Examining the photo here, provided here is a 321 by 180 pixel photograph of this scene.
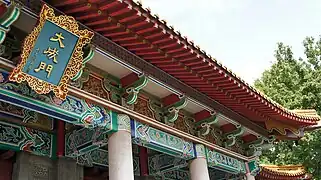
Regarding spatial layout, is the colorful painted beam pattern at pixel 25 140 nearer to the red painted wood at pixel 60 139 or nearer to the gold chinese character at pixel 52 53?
the red painted wood at pixel 60 139

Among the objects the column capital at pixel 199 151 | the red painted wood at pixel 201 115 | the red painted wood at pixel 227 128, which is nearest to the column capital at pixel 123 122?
the column capital at pixel 199 151

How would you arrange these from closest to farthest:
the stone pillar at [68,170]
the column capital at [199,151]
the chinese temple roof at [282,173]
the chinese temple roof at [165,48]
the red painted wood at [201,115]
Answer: the chinese temple roof at [165,48]
the stone pillar at [68,170]
the column capital at [199,151]
the red painted wood at [201,115]
the chinese temple roof at [282,173]

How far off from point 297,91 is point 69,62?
15112 mm

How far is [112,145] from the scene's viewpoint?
4.90m

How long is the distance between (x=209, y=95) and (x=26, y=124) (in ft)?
9.55

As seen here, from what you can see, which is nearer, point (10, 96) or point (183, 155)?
point (10, 96)

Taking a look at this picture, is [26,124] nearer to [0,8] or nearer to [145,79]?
[145,79]

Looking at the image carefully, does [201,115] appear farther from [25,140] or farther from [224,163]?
[25,140]

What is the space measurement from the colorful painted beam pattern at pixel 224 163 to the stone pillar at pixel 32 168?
2729mm

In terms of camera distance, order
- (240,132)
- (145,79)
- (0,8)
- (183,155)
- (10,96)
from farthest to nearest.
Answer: (240,132) < (183,155) < (145,79) < (10,96) < (0,8)

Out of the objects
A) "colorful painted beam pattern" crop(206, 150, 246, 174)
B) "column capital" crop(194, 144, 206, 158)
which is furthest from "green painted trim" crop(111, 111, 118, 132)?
"colorful painted beam pattern" crop(206, 150, 246, 174)

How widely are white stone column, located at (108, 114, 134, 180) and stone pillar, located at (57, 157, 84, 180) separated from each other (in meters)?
1.16

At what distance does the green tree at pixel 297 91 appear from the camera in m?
15.3

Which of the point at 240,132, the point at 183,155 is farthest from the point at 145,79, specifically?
the point at 240,132
